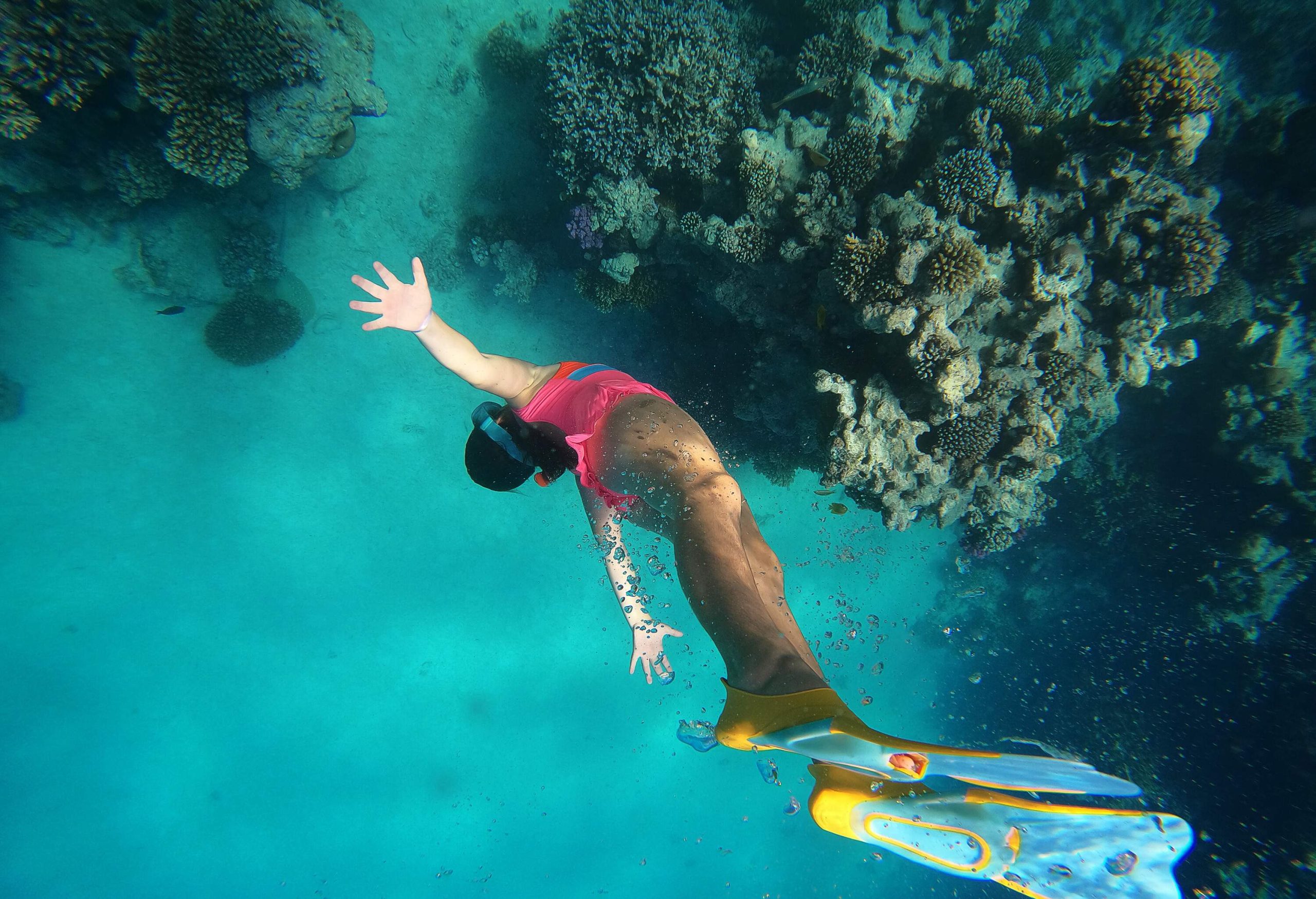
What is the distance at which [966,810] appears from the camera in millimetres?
2088

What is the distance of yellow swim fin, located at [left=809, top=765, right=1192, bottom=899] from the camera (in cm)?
201

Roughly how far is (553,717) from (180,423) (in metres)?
8.59

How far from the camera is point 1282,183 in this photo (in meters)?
4.21

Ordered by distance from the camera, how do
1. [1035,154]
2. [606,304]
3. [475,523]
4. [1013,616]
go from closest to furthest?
[1035,154]
[606,304]
[475,523]
[1013,616]

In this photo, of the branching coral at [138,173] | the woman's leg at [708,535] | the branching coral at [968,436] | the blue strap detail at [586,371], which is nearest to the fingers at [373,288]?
the blue strap detail at [586,371]

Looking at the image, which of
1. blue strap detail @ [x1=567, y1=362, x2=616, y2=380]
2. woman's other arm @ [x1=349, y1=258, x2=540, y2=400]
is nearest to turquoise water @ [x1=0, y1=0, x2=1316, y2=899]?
blue strap detail @ [x1=567, y1=362, x2=616, y2=380]

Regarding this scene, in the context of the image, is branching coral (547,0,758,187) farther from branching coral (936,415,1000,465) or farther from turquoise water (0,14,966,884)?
branching coral (936,415,1000,465)

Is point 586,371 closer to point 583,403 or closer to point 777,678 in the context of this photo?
point 583,403

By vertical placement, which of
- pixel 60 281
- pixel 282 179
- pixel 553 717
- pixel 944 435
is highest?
pixel 944 435

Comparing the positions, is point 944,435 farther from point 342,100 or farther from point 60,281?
point 60,281

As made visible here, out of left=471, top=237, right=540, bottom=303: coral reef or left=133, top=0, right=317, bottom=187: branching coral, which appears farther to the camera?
left=471, top=237, right=540, bottom=303: coral reef

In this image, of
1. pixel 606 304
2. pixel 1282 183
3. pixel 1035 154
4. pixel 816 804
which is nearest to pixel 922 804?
pixel 816 804

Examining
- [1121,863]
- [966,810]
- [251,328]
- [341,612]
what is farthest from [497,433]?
[341,612]

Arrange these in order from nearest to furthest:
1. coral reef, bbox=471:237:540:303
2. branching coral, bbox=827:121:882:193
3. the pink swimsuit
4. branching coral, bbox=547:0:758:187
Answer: the pink swimsuit, branching coral, bbox=827:121:882:193, branching coral, bbox=547:0:758:187, coral reef, bbox=471:237:540:303
